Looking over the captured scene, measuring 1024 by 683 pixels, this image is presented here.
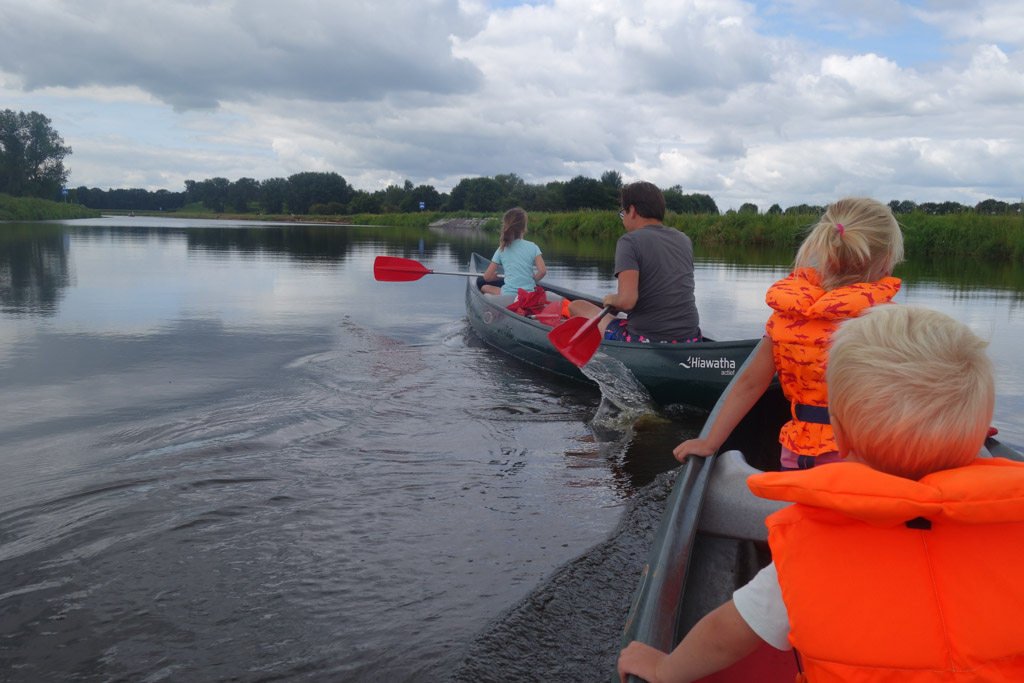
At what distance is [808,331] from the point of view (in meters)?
2.53

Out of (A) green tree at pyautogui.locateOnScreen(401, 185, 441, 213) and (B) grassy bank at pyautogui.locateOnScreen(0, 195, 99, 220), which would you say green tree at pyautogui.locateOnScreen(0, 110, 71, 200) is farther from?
(A) green tree at pyautogui.locateOnScreen(401, 185, 441, 213)

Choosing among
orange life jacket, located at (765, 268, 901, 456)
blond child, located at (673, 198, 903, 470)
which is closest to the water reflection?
blond child, located at (673, 198, 903, 470)

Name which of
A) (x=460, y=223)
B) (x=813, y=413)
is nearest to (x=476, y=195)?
(x=460, y=223)

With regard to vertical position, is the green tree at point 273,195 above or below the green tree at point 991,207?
above

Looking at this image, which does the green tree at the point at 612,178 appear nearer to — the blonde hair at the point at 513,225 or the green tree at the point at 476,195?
the green tree at the point at 476,195

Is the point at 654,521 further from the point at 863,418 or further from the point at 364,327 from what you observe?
the point at 364,327

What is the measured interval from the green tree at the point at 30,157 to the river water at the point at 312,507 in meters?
77.4

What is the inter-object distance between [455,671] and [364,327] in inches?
284

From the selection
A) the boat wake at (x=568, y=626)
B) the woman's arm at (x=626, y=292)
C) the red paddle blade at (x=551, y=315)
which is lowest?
the boat wake at (x=568, y=626)

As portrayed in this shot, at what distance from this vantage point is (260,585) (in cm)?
292

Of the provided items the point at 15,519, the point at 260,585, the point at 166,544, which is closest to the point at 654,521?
the point at 260,585

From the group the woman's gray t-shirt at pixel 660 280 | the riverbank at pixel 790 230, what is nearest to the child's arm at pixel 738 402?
the woman's gray t-shirt at pixel 660 280

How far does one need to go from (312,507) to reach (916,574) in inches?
119

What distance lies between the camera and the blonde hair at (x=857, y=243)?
2.41m
